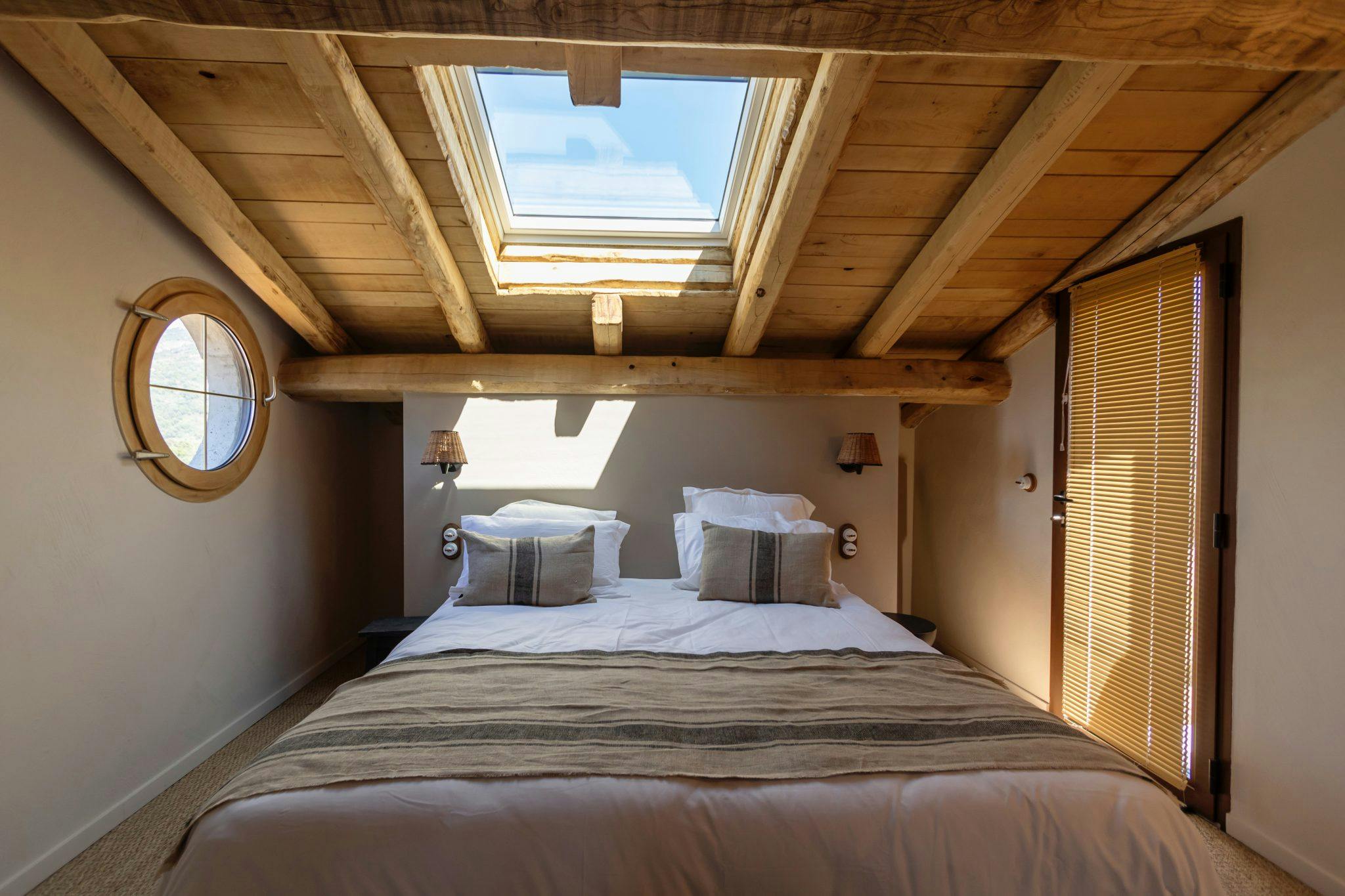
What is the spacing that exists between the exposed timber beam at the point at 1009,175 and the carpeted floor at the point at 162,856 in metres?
1.99

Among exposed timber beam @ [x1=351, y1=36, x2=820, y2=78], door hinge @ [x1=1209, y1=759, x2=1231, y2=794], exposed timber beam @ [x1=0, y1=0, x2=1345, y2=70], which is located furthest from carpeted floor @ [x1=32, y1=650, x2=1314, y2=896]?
exposed timber beam @ [x1=351, y1=36, x2=820, y2=78]

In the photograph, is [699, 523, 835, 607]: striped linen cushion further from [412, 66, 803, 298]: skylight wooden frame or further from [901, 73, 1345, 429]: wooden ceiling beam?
[901, 73, 1345, 429]: wooden ceiling beam

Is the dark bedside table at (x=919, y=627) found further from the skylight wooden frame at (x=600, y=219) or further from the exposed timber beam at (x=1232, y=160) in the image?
the skylight wooden frame at (x=600, y=219)

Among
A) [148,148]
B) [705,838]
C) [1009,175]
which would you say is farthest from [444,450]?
[1009,175]

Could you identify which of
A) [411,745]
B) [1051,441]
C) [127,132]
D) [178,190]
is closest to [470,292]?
[178,190]

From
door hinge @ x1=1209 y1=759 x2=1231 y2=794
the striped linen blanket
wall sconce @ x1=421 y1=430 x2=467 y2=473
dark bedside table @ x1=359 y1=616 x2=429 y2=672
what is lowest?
door hinge @ x1=1209 y1=759 x2=1231 y2=794

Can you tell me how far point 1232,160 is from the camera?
2.16 metres

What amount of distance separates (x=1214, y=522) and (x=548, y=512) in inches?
104

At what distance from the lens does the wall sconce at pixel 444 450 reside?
10.3 ft

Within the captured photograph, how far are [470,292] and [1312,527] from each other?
3.25m

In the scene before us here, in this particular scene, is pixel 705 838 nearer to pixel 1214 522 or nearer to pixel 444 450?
pixel 1214 522

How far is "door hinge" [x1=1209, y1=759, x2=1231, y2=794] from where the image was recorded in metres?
2.21

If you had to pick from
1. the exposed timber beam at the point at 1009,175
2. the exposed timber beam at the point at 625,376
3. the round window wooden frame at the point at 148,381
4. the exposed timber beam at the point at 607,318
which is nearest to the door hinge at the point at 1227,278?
the exposed timber beam at the point at 1009,175

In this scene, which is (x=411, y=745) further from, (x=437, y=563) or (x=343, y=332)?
(x=343, y=332)
